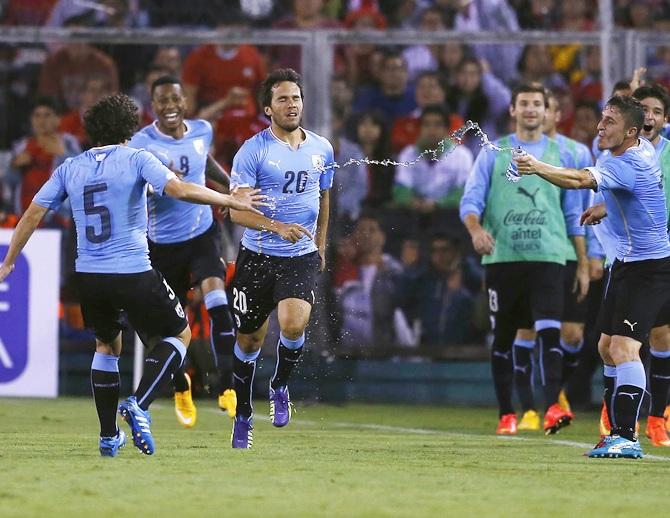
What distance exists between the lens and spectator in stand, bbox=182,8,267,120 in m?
14.2

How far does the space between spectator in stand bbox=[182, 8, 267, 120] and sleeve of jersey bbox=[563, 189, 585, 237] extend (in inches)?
147

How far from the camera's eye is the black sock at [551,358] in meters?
11.4

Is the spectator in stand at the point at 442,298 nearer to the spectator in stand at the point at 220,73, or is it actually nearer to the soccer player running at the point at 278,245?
the spectator in stand at the point at 220,73

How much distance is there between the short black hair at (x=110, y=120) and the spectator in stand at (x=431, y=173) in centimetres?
615

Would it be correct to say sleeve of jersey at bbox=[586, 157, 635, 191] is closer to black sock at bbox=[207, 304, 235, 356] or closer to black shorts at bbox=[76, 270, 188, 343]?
black shorts at bbox=[76, 270, 188, 343]

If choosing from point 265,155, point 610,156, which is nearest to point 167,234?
point 265,155

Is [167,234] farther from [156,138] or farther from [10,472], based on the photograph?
[10,472]

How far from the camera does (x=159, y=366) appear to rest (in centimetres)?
830

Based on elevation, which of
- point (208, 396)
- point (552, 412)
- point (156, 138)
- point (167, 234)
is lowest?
point (208, 396)

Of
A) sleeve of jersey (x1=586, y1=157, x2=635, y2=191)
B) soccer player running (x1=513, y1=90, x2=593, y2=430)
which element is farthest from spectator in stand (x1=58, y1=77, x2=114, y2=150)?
sleeve of jersey (x1=586, y1=157, x2=635, y2=191)

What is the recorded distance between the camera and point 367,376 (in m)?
14.5

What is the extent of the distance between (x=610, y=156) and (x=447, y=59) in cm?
564

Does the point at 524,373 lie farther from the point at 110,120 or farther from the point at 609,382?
the point at 110,120

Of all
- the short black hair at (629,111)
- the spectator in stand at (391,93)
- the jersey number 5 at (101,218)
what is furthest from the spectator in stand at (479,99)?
the jersey number 5 at (101,218)
